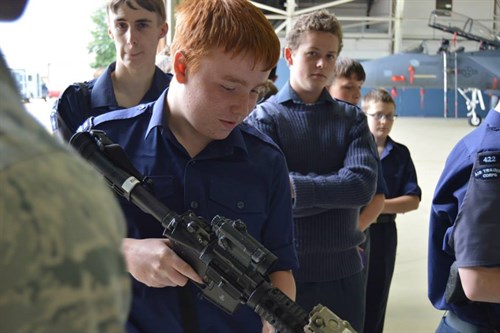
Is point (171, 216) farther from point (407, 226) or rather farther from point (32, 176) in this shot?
point (407, 226)

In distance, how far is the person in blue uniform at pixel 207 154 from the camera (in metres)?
1.21

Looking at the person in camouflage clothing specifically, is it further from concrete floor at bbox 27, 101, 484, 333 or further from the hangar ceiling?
the hangar ceiling

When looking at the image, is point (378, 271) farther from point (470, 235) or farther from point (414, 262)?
point (414, 262)

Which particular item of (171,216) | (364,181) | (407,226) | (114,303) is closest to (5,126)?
(114,303)

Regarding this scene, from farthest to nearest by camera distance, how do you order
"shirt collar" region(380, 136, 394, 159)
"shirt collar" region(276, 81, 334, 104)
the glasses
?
1. the glasses
2. "shirt collar" region(380, 136, 394, 159)
3. "shirt collar" region(276, 81, 334, 104)

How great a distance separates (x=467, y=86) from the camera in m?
15.5

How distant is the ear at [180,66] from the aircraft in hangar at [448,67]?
1458cm

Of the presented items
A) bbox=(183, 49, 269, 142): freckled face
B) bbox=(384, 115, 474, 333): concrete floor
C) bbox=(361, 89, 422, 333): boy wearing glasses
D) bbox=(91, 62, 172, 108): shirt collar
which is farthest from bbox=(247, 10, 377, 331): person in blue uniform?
bbox=(384, 115, 474, 333): concrete floor

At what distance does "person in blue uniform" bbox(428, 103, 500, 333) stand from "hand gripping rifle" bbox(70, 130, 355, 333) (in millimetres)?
557

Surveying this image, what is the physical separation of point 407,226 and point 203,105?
18.2 ft

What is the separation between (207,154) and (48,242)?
0.94m

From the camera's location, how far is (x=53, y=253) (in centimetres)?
36

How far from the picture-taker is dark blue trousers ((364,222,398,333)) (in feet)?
10.1

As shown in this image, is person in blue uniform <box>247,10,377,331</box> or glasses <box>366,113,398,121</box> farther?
glasses <box>366,113,398,121</box>
